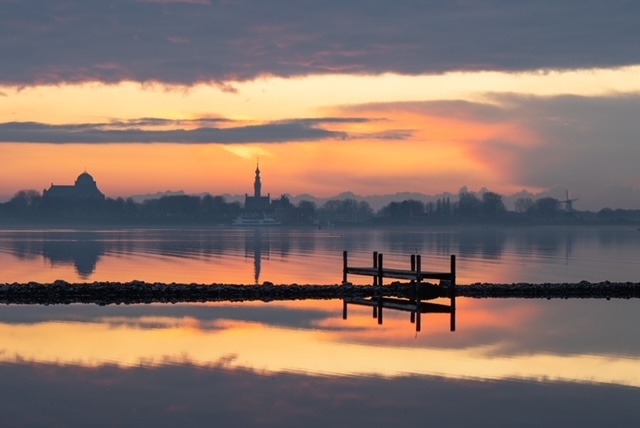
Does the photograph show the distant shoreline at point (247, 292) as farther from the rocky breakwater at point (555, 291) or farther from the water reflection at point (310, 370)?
the water reflection at point (310, 370)

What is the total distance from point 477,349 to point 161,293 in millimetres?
18887

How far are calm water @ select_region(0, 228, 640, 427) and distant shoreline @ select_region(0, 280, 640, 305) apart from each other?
2.68 meters

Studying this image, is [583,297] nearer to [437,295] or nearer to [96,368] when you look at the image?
[437,295]

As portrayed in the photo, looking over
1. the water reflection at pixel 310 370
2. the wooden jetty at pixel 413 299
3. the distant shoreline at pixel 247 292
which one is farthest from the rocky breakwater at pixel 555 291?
the water reflection at pixel 310 370

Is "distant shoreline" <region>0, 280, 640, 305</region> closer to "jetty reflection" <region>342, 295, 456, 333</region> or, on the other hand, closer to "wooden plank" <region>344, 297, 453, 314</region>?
"jetty reflection" <region>342, 295, 456, 333</region>

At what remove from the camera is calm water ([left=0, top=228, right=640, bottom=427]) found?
16.2 meters

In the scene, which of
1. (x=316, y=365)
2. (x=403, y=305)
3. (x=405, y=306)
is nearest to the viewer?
(x=316, y=365)

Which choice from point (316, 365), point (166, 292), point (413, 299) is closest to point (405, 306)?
point (413, 299)

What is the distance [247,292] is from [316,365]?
62.9 feet

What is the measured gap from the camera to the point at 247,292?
39844mm

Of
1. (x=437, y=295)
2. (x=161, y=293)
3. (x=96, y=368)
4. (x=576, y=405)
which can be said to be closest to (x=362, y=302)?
(x=437, y=295)

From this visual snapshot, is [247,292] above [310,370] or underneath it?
above

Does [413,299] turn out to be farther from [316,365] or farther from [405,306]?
[316,365]

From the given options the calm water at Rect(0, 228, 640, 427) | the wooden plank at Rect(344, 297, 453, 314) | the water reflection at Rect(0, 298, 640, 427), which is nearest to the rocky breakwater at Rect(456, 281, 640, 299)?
the calm water at Rect(0, 228, 640, 427)
